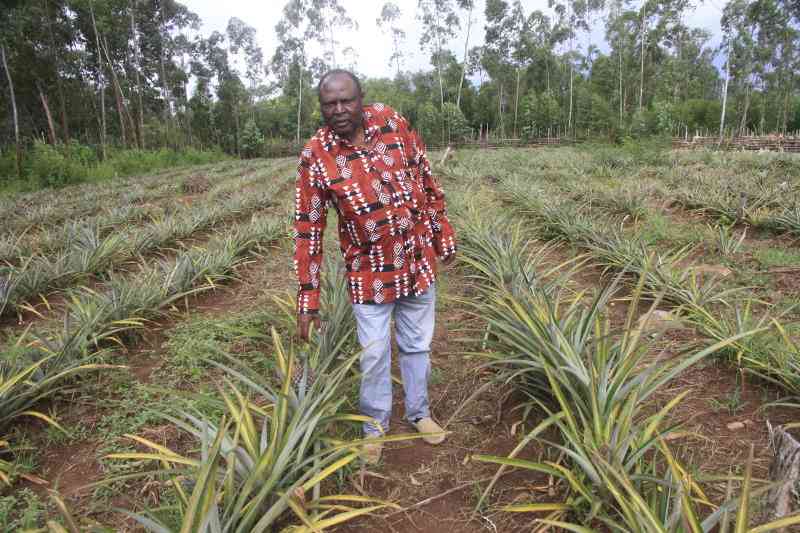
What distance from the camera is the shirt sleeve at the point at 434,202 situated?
1.99 metres

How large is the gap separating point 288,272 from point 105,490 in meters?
3.05

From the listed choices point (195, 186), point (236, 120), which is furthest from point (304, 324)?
point (236, 120)

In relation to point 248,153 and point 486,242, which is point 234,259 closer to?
point 486,242

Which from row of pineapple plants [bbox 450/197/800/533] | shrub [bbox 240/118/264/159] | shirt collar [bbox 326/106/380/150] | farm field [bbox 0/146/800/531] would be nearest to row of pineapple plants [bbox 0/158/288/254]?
farm field [bbox 0/146/800/531]

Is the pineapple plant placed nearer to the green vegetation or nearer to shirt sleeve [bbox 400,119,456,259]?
the green vegetation

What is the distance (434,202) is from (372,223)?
0.42 metres

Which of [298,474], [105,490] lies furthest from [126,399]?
[298,474]

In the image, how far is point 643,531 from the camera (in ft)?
4.08

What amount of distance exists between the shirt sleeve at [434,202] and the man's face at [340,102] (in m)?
0.30

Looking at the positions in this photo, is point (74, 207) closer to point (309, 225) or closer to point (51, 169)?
point (51, 169)

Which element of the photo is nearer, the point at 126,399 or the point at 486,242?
the point at 126,399

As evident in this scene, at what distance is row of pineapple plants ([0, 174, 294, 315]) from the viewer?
379 cm

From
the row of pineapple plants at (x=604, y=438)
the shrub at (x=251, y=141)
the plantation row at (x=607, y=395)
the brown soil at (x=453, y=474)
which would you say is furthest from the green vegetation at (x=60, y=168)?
the shrub at (x=251, y=141)

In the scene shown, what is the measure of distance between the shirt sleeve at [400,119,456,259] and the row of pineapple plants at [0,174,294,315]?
3.25 meters
